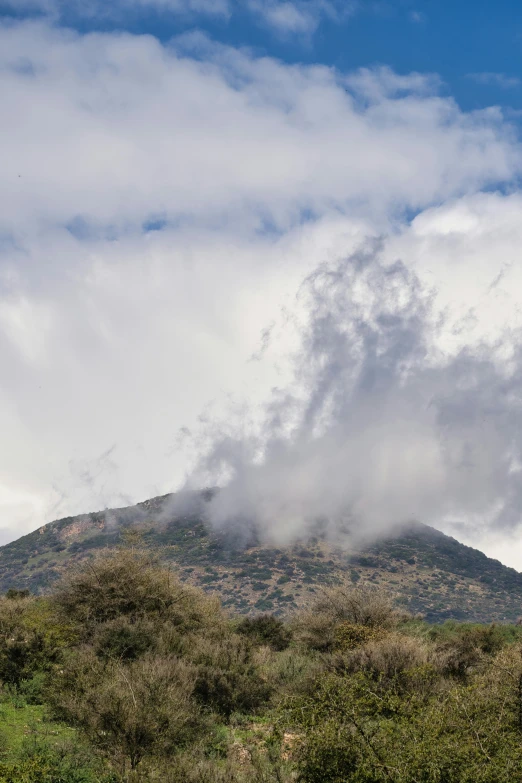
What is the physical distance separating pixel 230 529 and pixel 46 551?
1665 inches

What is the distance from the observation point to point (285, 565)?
122438mm

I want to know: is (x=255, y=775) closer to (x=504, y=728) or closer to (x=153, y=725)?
(x=153, y=725)

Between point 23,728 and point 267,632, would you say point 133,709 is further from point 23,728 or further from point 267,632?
point 267,632

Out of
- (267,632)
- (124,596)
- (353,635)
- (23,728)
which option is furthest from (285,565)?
(23,728)

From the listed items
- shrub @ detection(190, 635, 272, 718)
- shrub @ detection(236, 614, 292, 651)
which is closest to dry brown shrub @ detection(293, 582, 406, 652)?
shrub @ detection(236, 614, 292, 651)

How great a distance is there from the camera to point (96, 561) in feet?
107

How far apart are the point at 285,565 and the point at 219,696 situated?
10423 cm

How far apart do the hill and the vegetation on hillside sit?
65.6 m

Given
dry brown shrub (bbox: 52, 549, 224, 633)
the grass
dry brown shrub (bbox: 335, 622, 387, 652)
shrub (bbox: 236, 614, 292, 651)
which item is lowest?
the grass

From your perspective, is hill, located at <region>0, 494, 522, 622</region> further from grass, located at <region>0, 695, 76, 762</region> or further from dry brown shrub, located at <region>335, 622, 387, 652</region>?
grass, located at <region>0, 695, 76, 762</region>

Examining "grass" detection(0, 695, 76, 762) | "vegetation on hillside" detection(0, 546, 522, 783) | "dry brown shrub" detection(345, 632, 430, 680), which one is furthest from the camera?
"dry brown shrub" detection(345, 632, 430, 680)

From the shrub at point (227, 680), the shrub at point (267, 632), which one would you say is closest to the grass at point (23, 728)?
the shrub at point (227, 680)

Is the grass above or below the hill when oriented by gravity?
below

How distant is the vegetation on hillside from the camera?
11031mm
